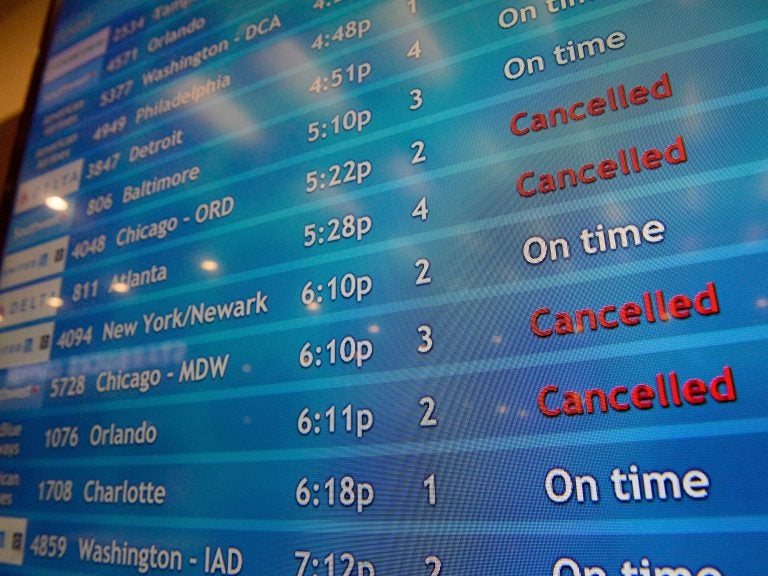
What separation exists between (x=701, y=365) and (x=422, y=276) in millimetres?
328

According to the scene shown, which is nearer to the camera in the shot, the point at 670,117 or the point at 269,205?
the point at 670,117

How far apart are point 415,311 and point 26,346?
0.82 m

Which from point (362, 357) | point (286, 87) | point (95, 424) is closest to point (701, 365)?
point (362, 357)

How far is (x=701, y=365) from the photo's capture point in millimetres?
562

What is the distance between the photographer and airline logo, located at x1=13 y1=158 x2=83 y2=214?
3.85 ft

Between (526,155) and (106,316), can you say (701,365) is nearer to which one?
(526,155)

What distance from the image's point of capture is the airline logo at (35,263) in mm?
1117

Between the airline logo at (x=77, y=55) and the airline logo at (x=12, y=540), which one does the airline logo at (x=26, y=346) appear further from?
the airline logo at (x=77, y=55)

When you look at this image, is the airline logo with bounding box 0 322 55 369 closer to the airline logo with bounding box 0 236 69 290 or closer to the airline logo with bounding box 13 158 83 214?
the airline logo with bounding box 0 236 69 290

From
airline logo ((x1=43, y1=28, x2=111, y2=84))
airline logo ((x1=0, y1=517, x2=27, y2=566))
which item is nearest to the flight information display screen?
airline logo ((x1=0, y1=517, x2=27, y2=566))

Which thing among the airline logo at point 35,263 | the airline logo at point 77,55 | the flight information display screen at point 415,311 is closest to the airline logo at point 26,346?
the flight information display screen at point 415,311

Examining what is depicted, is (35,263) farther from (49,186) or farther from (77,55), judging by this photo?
(77,55)

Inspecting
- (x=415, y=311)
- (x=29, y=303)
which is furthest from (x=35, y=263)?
(x=415, y=311)

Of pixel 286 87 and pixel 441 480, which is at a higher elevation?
pixel 286 87
